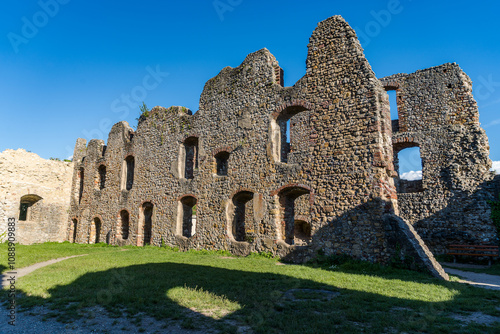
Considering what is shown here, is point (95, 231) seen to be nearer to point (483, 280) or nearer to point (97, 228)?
point (97, 228)

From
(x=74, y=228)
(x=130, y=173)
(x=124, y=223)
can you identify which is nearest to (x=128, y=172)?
(x=130, y=173)

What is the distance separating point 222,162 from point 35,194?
11982 mm

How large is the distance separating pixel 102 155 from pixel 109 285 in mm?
14408

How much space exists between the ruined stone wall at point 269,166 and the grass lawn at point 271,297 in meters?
1.98

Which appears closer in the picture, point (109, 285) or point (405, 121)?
point (109, 285)

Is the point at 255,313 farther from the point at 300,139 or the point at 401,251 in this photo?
the point at 300,139

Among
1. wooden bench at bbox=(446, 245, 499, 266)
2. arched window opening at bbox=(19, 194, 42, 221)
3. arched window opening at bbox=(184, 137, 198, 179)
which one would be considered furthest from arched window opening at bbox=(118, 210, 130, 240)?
wooden bench at bbox=(446, 245, 499, 266)

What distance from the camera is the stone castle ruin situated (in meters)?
8.91

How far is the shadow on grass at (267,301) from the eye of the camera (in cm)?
394

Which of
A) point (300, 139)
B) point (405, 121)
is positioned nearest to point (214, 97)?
point (300, 139)

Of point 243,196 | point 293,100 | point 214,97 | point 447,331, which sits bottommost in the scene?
point 447,331

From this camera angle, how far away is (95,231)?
18031mm

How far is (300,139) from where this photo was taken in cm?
1808

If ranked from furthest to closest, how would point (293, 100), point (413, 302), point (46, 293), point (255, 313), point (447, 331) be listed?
1. point (293, 100)
2. point (46, 293)
3. point (413, 302)
4. point (255, 313)
5. point (447, 331)
